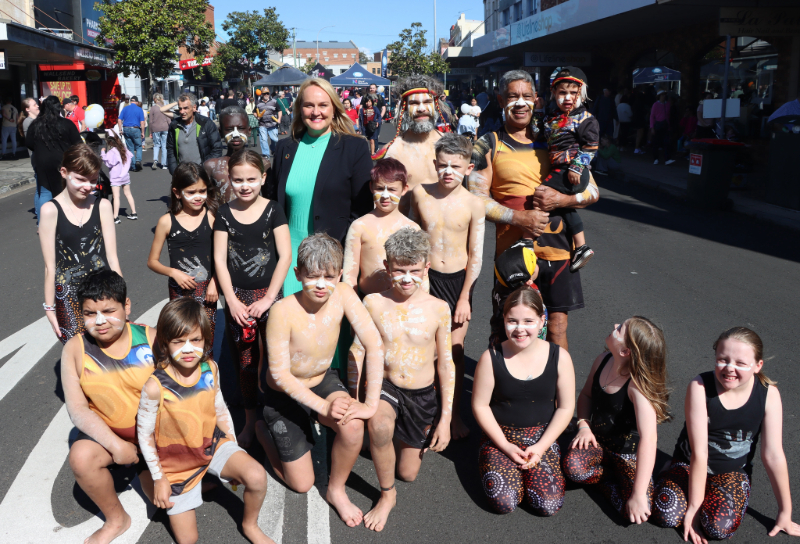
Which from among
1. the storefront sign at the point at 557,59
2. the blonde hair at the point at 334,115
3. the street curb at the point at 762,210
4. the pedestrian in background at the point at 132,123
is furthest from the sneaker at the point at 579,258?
the storefront sign at the point at 557,59

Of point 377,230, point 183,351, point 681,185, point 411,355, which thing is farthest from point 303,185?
point 681,185

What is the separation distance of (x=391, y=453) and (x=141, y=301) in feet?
13.3

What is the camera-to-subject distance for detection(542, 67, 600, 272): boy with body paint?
3.69m

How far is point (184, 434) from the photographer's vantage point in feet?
9.55

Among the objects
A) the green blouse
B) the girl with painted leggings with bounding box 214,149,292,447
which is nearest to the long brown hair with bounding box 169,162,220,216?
the girl with painted leggings with bounding box 214,149,292,447

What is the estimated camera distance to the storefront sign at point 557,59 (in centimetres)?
2502

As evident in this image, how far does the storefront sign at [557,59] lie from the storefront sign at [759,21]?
12.0 m

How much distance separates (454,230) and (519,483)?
55.9 inches

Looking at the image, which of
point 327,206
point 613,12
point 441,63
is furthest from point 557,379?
point 441,63

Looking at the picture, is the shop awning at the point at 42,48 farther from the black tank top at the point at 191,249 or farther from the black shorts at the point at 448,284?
the black shorts at the point at 448,284

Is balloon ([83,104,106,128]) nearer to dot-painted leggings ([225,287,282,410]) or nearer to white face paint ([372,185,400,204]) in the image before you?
dot-painted leggings ([225,287,282,410])

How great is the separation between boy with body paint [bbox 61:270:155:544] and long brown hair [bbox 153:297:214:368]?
23 cm

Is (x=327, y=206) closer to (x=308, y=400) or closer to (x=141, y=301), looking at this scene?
(x=308, y=400)

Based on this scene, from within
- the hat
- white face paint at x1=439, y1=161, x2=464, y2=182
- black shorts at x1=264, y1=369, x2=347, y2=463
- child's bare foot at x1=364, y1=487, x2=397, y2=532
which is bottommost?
child's bare foot at x1=364, y1=487, x2=397, y2=532
